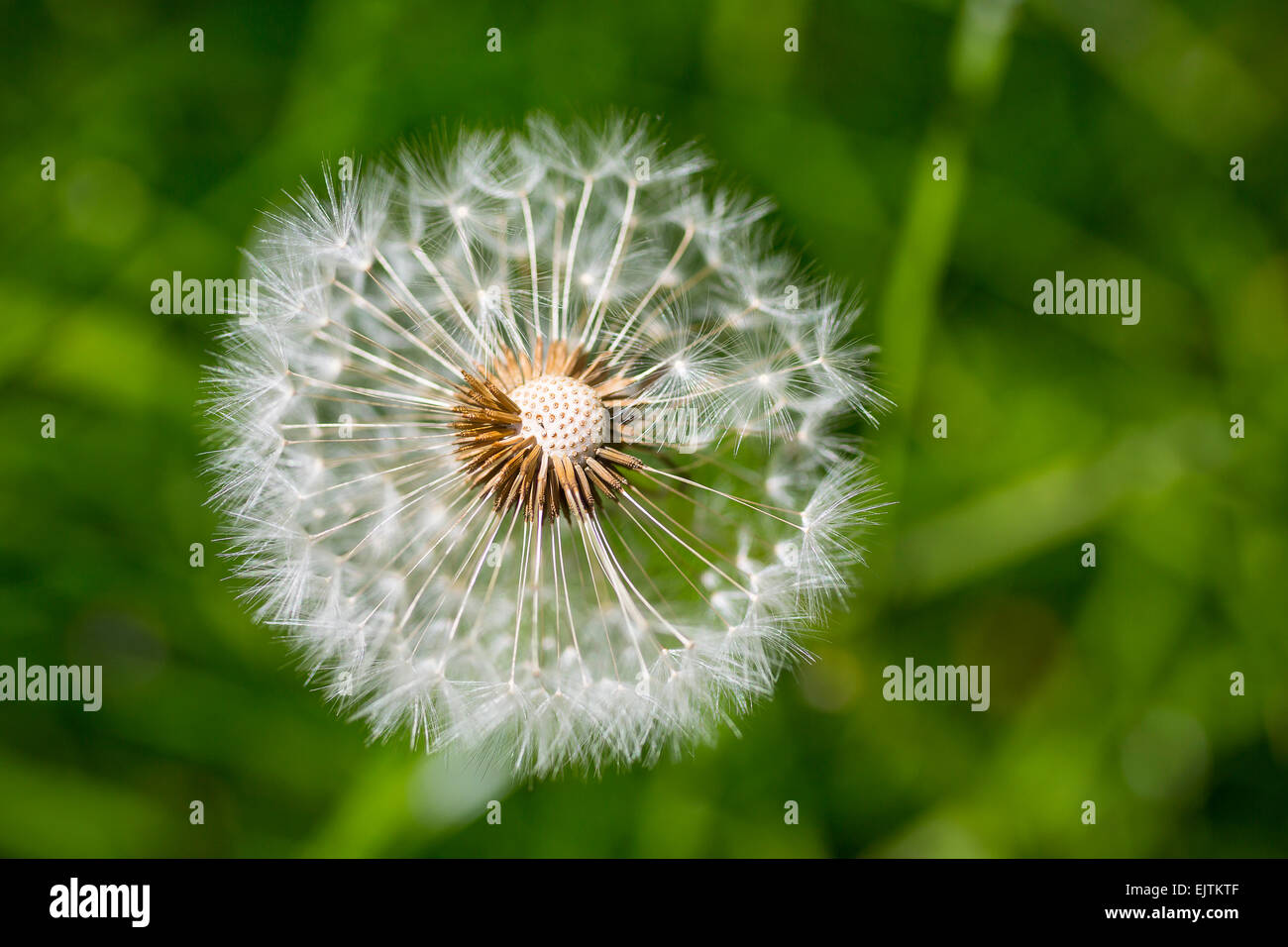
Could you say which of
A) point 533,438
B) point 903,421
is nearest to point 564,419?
point 533,438

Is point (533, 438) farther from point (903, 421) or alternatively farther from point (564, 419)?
point (903, 421)

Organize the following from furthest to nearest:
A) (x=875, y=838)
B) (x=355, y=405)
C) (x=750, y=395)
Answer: (x=875, y=838) < (x=355, y=405) < (x=750, y=395)

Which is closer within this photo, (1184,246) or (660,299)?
(660,299)

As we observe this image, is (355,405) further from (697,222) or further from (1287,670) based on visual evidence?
(1287,670)

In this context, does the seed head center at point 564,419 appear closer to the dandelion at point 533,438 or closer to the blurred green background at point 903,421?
the dandelion at point 533,438

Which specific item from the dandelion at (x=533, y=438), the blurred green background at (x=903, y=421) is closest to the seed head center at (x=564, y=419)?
the dandelion at (x=533, y=438)

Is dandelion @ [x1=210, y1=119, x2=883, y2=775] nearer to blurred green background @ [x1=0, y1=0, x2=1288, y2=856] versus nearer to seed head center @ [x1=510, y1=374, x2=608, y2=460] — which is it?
seed head center @ [x1=510, y1=374, x2=608, y2=460]

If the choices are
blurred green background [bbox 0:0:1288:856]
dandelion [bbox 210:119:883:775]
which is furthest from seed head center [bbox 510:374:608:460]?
blurred green background [bbox 0:0:1288:856]

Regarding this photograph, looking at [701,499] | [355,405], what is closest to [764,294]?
[701,499]

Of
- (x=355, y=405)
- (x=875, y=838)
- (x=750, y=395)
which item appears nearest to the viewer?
(x=750, y=395)
